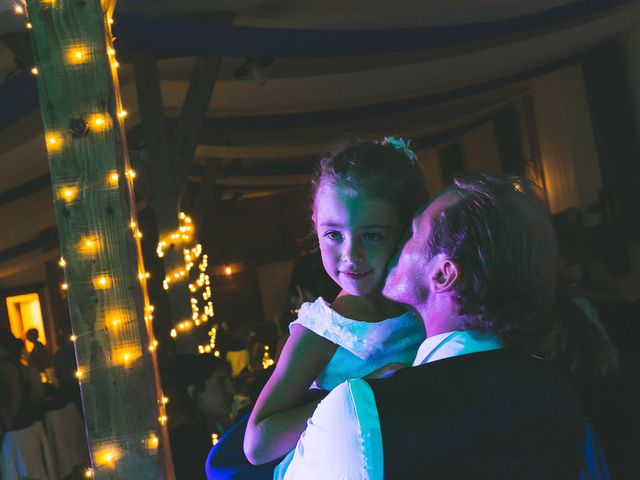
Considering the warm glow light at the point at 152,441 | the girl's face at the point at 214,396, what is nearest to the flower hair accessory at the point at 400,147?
the warm glow light at the point at 152,441

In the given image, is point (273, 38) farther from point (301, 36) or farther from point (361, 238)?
point (361, 238)

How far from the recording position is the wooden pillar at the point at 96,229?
8.02 ft

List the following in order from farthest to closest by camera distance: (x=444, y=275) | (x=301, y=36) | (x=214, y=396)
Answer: (x=301, y=36)
(x=214, y=396)
(x=444, y=275)

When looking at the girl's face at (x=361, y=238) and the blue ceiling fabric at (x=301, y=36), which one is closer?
the girl's face at (x=361, y=238)

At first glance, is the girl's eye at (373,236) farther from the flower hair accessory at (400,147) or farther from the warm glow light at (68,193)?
the warm glow light at (68,193)

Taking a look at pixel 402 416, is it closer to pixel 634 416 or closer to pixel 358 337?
pixel 358 337

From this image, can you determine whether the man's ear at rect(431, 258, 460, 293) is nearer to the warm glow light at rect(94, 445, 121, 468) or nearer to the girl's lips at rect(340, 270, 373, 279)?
the girl's lips at rect(340, 270, 373, 279)

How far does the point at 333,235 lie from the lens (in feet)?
5.13

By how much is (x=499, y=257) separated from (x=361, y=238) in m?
0.44

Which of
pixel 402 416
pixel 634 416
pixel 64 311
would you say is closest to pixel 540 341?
pixel 402 416

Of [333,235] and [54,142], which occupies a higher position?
[54,142]

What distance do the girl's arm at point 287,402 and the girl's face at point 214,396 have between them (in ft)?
7.86

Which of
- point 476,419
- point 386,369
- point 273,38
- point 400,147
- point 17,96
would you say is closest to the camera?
point 476,419

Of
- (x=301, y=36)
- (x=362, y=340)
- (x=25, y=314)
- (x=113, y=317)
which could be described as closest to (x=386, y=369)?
(x=362, y=340)
